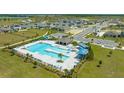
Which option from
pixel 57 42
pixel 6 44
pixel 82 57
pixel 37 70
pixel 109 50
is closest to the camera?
pixel 37 70

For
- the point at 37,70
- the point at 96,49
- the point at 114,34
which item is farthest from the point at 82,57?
the point at 114,34

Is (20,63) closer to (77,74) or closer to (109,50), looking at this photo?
(77,74)

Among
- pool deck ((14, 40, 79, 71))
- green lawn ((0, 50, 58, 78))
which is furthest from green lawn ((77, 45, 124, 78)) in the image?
green lawn ((0, 50, 58, 78))

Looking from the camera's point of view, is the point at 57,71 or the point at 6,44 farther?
the point at 6,44

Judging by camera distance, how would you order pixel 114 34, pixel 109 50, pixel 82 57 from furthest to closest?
pixel 114 34 → pixel 109 50 → pixel 82 57

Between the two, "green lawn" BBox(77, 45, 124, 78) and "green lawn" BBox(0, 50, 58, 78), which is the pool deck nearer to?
"green lawn" BBox(77, 45, 124, 78)

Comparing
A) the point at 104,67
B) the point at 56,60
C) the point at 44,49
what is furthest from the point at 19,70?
the point at 104,67
